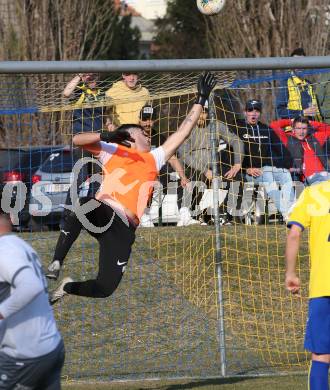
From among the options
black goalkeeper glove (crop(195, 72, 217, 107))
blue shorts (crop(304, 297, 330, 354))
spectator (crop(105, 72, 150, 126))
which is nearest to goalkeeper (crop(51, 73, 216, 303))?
black goalkeeper glove (crop(195, 72, 217, 107))

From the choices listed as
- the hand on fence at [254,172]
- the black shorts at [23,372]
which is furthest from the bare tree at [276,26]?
the black shorts at [23,372]

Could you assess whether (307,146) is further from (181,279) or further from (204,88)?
(204,88)

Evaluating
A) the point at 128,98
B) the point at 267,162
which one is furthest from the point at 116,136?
the point at 267,162

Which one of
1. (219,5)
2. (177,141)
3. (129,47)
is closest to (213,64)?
(177,141)

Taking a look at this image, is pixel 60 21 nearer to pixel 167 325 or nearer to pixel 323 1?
pixel 323 1

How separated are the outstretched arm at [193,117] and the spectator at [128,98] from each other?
5.58 feet

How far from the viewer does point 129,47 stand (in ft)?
143

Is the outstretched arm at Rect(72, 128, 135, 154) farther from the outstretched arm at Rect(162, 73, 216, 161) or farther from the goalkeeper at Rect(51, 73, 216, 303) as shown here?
the outstretched arm at Rect(162, 73, 216, 161)

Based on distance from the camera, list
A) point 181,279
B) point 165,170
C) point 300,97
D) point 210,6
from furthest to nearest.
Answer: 1. point 210,6
2. point 165,170
3. point 181,279
4. point 300,97

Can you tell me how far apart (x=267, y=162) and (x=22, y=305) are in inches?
233

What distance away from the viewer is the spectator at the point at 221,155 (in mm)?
10312

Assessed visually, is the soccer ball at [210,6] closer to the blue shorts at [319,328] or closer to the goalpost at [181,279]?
the goalpost at [181,279]

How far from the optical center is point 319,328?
652 centimetres

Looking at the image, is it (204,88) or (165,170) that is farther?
(165,170)
